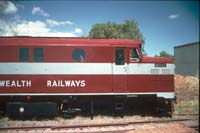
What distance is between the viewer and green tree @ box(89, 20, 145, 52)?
53281 mm

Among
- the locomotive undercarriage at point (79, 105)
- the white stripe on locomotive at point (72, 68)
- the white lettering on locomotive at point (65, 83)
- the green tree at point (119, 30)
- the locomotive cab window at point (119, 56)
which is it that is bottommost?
the locomotive undercarriage at point (79, 105)

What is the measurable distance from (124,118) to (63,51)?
435 centimetres

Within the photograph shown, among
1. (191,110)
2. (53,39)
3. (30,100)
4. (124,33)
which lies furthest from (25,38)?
(124,33)

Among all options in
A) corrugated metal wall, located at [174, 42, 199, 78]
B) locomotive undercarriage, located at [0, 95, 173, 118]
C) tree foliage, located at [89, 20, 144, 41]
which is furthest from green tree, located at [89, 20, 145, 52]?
locomotive undercarriage, located at [0, 95, 173, 118]

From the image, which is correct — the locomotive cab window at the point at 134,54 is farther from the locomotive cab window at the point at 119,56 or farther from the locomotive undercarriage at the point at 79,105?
the locomotive undercarriage at the point at 79,105

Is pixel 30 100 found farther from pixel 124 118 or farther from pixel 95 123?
pixel 124 118

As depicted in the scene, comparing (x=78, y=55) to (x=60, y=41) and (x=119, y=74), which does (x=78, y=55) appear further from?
(x=119, y=74)

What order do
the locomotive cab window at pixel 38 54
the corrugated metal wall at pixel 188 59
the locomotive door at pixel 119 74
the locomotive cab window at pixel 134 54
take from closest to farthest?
the locomotive cab window at pixel 38 54, the locomotive door at pixel 119 74, the locomotive cab window at pixel 134 54, the corrugated metal wall at pixel 188 59

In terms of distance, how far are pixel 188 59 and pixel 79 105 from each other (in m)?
28.1

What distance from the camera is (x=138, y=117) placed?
1338 centimetres

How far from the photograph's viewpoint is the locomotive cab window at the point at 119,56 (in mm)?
12672

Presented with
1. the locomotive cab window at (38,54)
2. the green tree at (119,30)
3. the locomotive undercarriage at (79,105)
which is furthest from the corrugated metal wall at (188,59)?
the locomotive cab window at (38,54)

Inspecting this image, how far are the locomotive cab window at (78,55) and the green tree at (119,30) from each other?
40315 millimetres

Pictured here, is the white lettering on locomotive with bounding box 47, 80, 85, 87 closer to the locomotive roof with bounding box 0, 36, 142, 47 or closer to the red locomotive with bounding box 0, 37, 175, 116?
the red locomotive with bounding box 0, 37, 175, 116
